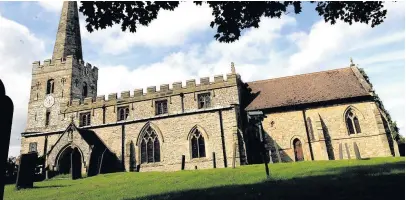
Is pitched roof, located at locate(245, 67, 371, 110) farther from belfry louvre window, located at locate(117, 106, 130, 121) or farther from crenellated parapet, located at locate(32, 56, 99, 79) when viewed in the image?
crenellated parapet, located at locate(32, 56, 99, 79)

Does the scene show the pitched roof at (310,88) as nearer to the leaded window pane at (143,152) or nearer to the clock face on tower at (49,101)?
the leaded window pane at (143,152)

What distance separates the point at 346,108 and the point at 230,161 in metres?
10.6

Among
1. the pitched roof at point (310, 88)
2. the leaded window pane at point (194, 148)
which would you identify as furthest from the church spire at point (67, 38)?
the pitched roof at point (310, 88)

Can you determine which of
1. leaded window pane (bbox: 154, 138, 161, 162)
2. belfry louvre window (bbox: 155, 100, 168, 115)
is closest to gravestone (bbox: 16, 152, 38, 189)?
leaded window pane (bbox: 154, 138, 161, 162)

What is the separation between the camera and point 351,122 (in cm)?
2475

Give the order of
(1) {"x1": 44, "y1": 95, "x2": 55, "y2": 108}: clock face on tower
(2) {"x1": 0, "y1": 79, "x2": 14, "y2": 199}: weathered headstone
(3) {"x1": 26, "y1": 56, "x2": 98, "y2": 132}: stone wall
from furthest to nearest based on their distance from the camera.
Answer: (1) {"x1": 44, "y1": 95, "x2": 55, "y2": 108}: clock face on tower
(3) {"x1": 26, "y1": 56, "x2": 98, "y2": 132}: stone wall
(2) {"x1": 0, "y1": 79, "x2": 14, "y2": 199}: weathered headstone

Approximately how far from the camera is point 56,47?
3559 centimetres

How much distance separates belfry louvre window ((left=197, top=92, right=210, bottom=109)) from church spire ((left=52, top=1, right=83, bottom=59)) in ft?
54.7

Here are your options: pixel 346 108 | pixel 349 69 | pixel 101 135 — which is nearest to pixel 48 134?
pixel 101 135

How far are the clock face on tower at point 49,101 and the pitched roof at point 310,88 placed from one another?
21.3 metres

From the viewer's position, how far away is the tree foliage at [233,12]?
7.26 m

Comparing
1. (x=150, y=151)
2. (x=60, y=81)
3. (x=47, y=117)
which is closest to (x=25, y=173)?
(x=150, y=151)

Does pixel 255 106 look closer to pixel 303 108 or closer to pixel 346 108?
pixel 303 108

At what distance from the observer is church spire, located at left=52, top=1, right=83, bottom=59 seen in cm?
3522
